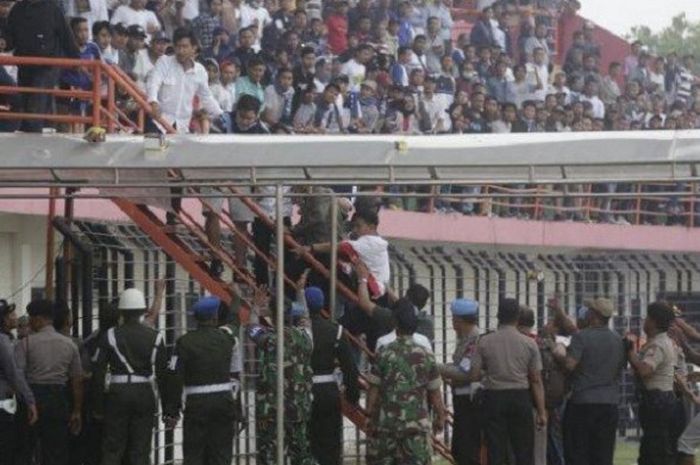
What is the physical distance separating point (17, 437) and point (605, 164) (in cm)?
516

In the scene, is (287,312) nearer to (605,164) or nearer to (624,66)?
(605,164)

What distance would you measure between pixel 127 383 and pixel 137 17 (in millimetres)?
9401

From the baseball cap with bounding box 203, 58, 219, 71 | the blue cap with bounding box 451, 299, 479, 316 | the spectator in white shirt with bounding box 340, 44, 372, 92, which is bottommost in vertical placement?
the blue cap with bounding box 451, 299, 479, 316

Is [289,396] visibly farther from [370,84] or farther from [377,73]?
[377,73]

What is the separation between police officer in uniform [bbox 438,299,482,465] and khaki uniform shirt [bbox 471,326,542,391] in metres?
0.30

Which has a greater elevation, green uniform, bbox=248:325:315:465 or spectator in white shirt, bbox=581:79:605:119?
spectator in white shirt, bbox=581:79:605:119

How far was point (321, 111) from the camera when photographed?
27844 millimetres

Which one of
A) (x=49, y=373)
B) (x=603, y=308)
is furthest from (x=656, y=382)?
(x=49, y=373)

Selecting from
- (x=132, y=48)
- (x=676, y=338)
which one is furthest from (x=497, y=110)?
(x=676, y=338)

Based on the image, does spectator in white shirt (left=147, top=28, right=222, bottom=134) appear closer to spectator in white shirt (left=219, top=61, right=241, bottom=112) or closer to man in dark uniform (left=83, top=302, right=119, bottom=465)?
spectator in white shirt (left=219, top=61, right=241, bottom=112)

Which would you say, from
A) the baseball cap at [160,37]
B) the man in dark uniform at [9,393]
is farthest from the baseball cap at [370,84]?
the man in dark uniform at [9,393]

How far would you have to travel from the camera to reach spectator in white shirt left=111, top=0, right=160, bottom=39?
26078 mm

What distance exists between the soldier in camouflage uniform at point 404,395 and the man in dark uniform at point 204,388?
117 cm

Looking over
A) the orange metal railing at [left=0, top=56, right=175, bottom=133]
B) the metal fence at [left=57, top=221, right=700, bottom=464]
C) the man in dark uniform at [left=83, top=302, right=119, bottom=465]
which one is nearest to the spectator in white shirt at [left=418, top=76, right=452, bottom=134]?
the metal fence at [left=57, top=221, right=700, bottom=464]
